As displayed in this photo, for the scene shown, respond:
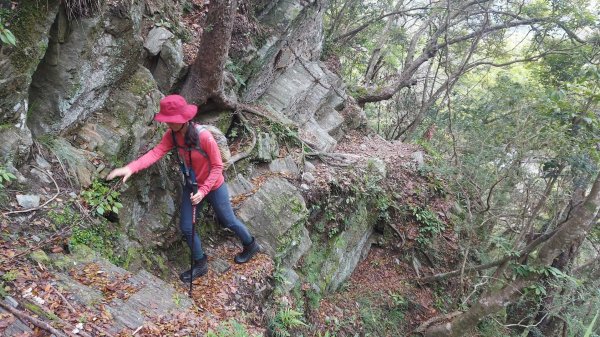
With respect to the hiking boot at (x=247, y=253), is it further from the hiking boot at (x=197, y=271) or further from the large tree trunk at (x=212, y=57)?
the large tree trunk at (x=212, y=57)

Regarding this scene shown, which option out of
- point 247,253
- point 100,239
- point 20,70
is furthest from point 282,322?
point 20,70

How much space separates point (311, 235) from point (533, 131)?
5.03m

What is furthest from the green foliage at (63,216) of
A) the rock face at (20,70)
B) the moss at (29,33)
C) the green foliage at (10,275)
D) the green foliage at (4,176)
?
the moss at (29,33)

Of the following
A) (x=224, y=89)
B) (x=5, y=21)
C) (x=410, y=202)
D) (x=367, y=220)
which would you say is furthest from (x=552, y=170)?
(x=5, y=21)

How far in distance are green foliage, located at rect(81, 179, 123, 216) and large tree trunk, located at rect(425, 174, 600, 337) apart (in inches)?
230

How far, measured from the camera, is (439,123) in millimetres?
14805

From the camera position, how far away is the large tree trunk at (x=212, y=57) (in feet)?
19.3

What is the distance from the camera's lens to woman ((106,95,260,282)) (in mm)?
4078

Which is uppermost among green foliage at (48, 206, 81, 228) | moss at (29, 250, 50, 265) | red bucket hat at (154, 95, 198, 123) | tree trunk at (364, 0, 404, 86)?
tree trunk at (364, 0, 404, 86)

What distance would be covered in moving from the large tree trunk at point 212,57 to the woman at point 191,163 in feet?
7.04

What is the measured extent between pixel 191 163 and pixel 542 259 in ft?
17.4

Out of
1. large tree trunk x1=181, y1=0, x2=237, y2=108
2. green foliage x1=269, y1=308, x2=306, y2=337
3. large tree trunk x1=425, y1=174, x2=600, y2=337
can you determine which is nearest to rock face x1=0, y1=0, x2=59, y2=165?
large tree trunk x1=181, y1=0, x2=237, y2=108

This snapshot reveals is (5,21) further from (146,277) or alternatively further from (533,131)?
(533,131)

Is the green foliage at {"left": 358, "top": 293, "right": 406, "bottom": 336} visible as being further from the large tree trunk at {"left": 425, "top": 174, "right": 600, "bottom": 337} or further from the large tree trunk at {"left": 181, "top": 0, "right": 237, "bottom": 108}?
the large tree trunk at {"left": 181, "top": 0, "right": 237, "bottom": 108}
